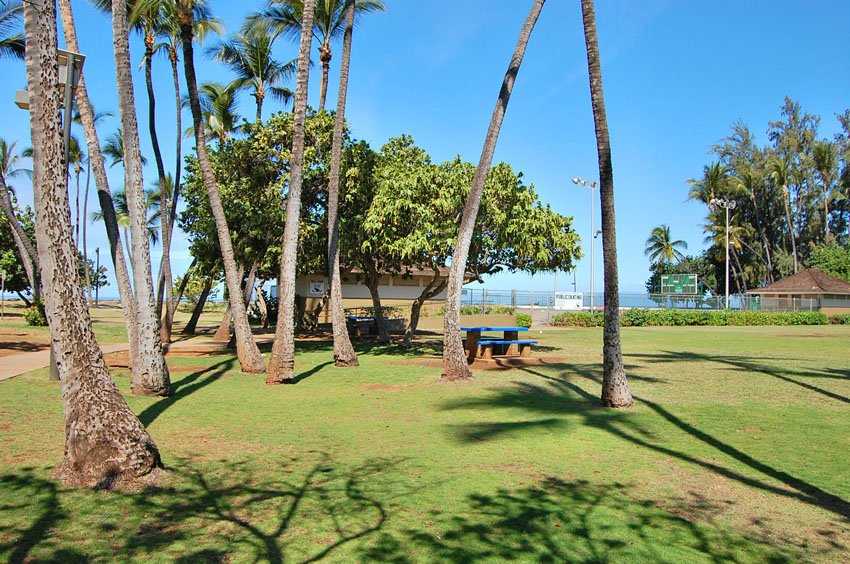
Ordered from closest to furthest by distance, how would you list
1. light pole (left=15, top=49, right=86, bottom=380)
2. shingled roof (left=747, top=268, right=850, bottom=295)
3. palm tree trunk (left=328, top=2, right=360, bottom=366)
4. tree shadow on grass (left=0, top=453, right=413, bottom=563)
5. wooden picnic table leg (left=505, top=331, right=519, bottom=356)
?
tree shadow on grass (left=0, top=453, right=413, bottom=563) → light pole (left=15, top=49, right=86, bottom=380) → palm tree trunk (left=328, top=2, right=360, bottom=366) → wooden picnic table leg (left=505, top=331, right=519, bottom=356) → shingled roof (left=747, top=268, right=850, bottom=295)

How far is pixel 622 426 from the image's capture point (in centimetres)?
871

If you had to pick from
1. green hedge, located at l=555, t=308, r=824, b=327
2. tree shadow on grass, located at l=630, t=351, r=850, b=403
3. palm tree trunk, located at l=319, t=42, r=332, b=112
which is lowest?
tree shadow on grass, located at l=630, t=351, r=850, b=403

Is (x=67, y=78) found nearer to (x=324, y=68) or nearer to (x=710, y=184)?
(x=324, y=68)

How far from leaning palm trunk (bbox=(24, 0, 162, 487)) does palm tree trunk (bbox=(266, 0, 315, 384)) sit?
7.01 meters

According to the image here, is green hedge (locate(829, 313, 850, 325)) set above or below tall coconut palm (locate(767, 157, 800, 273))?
below

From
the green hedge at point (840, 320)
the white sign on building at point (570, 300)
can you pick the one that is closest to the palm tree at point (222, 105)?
the white sign on building at point (570, 300)

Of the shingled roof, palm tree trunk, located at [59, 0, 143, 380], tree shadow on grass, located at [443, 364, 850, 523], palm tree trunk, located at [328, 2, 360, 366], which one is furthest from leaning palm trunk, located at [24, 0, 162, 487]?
the shingled roof

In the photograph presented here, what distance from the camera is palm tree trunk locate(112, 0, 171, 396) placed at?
34.3 feet

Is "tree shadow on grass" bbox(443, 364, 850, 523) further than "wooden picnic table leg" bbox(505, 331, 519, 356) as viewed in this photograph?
No

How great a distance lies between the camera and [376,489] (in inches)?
227

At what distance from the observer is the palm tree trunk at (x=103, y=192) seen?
39.2 ft

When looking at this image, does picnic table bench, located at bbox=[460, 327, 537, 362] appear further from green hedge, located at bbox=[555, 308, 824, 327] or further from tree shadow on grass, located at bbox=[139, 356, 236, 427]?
green hedge, located at bbox=[555, 308, 824, 327]

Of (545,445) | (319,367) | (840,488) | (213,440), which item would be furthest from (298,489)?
(319,367)

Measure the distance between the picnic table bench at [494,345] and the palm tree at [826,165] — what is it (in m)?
60.3
